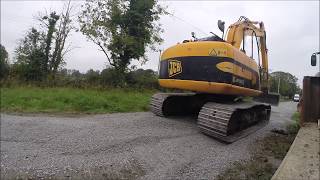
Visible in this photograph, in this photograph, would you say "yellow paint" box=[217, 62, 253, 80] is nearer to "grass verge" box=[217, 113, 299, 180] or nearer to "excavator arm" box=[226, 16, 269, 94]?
"excavator arm" box=[226, 16, 269, 94]

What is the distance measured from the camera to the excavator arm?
27.8ft

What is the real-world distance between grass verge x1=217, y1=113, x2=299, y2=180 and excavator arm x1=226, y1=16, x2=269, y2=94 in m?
2.54

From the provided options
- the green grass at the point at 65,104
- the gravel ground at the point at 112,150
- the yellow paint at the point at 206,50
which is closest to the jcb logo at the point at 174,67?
the yellow paint at the point at 206,50

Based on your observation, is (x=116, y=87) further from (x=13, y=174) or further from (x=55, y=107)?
(x=13, y=174)

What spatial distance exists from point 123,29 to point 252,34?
34.2ft

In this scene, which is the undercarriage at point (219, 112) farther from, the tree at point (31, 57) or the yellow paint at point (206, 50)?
the tree at point (31, 57)

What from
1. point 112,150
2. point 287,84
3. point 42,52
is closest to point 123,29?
point 42,52

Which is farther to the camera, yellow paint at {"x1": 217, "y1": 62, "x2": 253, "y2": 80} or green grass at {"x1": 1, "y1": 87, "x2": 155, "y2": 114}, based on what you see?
green grass at {"x1": 1, "y1": 87, "x2": 155, "y2": 114}

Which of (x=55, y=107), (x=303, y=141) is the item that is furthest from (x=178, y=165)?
(x=55, y=107)

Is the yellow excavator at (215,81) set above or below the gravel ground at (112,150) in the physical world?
above

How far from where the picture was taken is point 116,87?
1647cm

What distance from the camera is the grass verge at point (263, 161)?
457 cm

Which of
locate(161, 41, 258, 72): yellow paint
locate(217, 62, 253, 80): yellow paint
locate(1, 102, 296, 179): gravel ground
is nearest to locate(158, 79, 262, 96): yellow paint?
locate(217, 62, 253, 80): yellow paint

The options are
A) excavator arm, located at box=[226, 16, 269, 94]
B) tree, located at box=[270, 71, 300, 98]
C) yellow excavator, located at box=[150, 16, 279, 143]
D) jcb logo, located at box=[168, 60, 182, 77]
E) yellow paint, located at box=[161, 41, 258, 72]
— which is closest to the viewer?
yellow excavator, located at box=[150, 16, 279, 143]
